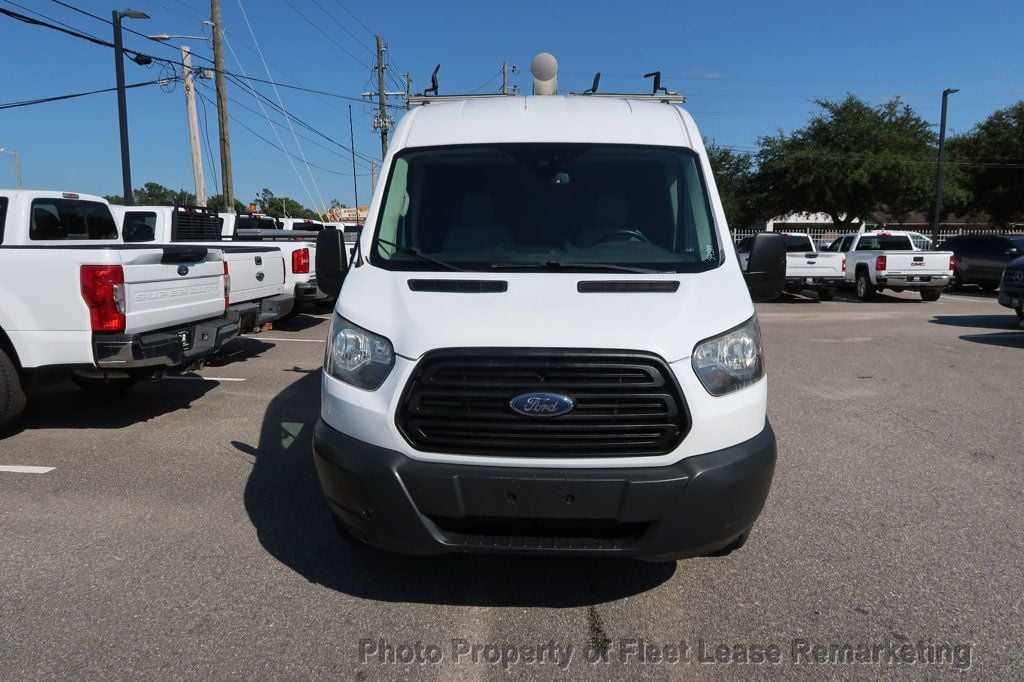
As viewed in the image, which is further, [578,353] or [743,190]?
[743,190]

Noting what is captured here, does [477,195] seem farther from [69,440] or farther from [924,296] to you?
[924,296]

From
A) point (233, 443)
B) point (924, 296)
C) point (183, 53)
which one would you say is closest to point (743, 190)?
point (924, 296)

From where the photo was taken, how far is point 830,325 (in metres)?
13.5

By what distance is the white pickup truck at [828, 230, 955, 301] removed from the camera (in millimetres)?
17344

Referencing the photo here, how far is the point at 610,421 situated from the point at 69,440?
5.00m

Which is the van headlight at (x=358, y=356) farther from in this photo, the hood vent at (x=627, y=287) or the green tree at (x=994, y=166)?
the green tree at (x=994, y=166)

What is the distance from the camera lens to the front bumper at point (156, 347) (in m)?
5.28

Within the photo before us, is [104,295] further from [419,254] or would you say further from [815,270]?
[815,270]

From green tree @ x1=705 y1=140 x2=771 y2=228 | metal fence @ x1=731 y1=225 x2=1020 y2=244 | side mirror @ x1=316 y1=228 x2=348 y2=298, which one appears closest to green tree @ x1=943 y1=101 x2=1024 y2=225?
metal fence @ x1=731 y1=225 x2=1020 y2=244

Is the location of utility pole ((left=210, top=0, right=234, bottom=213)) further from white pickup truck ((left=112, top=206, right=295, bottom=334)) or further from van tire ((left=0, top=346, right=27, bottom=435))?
van tire ((left=0, top=346, right=27, bottom=435))

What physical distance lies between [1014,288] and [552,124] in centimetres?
1133

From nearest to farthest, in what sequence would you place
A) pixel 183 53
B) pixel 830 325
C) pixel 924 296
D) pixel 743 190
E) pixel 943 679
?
1. pixel 943 679
2. pixel 830 325
3. pixel 924 296
4. pixel 183 53
5. pixel 743 190

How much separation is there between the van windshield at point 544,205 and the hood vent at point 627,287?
0.45m

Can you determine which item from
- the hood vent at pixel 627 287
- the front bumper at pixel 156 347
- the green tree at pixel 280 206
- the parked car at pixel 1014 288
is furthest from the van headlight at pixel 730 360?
the green tree at pixel 280 206
